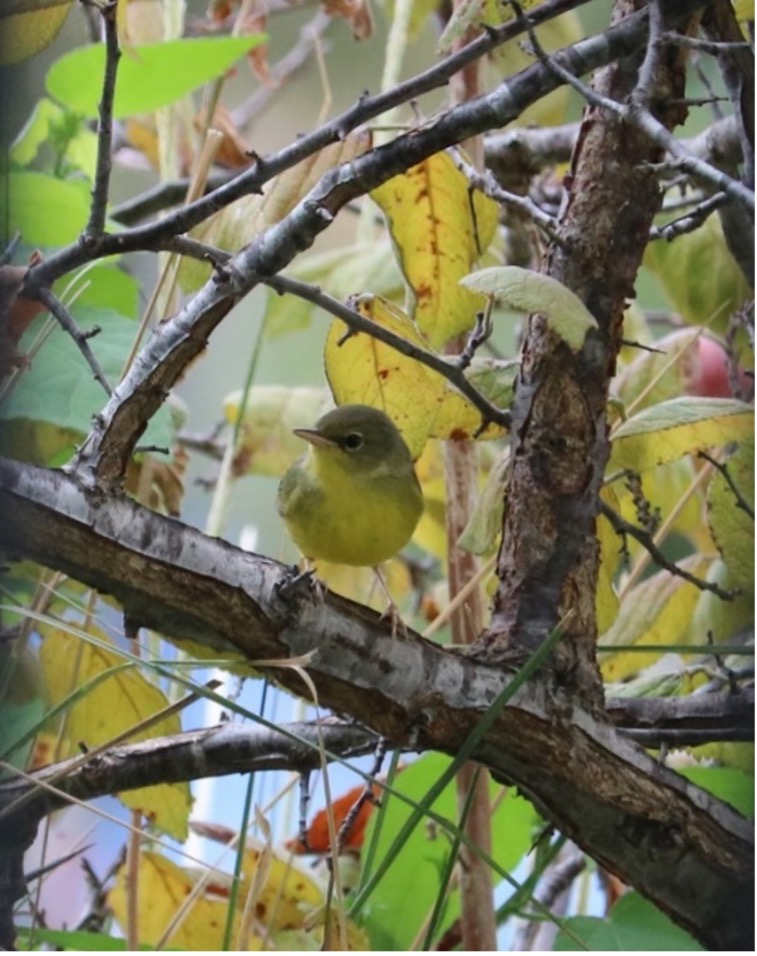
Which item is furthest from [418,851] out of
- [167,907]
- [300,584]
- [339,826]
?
[300,584]

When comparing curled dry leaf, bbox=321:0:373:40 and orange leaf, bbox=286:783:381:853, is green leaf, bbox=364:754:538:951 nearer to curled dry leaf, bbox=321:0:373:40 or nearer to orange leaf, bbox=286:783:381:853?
orange leaf, bbox=286:783:381:853

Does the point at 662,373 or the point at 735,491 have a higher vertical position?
the point at 662,373

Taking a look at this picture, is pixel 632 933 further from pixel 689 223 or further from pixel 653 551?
pixel 689 223

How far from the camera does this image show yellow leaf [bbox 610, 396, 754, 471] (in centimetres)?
75

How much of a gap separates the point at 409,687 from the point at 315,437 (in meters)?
0.26

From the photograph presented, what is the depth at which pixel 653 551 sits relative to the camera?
79 centimetres

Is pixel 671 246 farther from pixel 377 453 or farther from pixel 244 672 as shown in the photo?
pixel 244 672

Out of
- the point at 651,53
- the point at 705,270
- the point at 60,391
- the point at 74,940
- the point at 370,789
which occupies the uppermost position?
the point at 705,270

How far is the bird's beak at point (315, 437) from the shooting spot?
86 cm

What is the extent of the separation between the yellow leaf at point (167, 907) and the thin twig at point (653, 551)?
328 millimetres

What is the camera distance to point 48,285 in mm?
650

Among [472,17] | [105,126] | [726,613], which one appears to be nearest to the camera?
[105,126]

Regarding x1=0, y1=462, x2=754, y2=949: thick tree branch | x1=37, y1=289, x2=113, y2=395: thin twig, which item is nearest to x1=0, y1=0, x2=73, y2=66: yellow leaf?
x1=37, y1=289, x2=113, y2=395: thin twig

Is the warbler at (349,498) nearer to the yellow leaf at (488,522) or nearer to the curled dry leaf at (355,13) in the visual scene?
the yellow leaf at (488,522)
